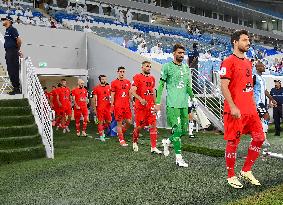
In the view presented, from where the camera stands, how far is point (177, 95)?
6742mm

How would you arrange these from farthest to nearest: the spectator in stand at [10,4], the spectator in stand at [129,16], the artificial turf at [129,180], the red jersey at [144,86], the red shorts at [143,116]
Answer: the spectator in stand at [129,16]
the spectator in stand at [10,4]
the red jersey at [144,86]
the red shorts at [143,116]
the artificial turf at [129,180]

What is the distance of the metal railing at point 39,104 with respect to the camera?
8094 mm

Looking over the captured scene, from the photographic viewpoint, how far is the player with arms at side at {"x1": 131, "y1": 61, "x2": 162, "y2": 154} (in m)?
8.15

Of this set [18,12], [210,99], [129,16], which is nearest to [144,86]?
[210,99]

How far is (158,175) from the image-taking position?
577cm

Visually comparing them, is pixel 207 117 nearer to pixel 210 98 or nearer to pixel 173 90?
pixel 210 98

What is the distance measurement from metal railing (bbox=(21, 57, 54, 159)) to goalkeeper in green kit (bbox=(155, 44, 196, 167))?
2.46 m

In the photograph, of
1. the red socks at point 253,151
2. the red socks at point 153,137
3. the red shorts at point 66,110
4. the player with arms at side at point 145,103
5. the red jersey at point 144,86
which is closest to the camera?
the red socks at point 253,151

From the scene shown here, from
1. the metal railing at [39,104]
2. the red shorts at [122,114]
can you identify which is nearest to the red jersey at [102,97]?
the red shorts at [122,114]

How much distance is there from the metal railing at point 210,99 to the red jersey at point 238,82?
7.61m

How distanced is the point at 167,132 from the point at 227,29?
108ft

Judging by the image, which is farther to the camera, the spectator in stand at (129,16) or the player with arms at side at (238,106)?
the spectator in stand at (129,16)

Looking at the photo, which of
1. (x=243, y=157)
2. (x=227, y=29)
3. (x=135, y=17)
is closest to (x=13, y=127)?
(x=243, y=157)

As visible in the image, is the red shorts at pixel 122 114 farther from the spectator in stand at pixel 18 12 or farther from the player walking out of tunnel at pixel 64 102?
the spectator in stand at pixel 18 12
